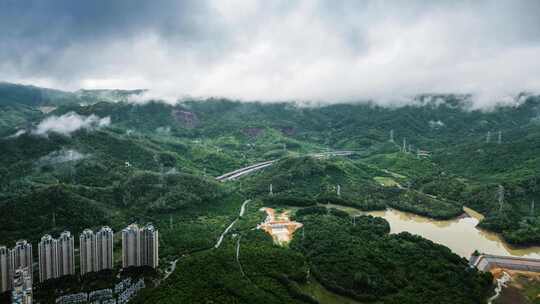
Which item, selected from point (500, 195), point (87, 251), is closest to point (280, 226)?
point (87, 251)

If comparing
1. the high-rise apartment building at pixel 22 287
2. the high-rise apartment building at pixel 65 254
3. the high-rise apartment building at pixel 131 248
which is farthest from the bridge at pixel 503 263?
the high-rise apartment building at pixel 22 287

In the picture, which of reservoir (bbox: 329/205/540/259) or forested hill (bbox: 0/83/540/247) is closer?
reservoir (bbox: 329/205/540/259)

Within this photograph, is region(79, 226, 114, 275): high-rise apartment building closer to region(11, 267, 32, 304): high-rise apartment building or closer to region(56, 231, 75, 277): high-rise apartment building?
region(56, 231, 75, 277): high-rise apartment building

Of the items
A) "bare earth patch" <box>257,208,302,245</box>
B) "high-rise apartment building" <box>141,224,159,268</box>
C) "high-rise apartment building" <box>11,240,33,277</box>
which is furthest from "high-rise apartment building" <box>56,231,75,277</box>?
"bare earth patch" <box>257,208,302,245</box>

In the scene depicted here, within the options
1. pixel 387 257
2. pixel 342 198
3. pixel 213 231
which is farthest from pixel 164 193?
pixel 387 257

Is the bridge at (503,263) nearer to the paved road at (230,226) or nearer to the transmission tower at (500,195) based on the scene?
the transmission tower at (500,195)

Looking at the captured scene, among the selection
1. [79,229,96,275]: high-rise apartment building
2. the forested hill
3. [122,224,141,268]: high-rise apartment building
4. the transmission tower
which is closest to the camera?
[79,229,96,275]: high-rise apartment building

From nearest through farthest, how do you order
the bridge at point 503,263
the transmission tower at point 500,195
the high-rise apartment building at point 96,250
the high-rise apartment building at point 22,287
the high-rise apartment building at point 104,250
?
1. the high-rise apartment building at point 22,287
2. the high-rise apartment building at point 96,250
3. the high-rise apartment building at point 104,250
4. the bridge at point 503,263
5. the transmission tower at point 500,195
